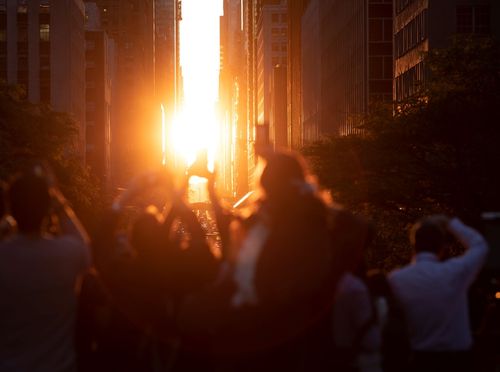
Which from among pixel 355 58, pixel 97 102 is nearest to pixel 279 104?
pixel 97 102

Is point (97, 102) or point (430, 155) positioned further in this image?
point (97, 102)

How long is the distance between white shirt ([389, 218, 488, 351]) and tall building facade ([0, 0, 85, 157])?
419 feet

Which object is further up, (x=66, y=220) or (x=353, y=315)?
(x=66, y=220)

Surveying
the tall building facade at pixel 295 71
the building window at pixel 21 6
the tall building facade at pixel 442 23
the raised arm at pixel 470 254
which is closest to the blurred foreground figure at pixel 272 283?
the raised arm at pixel 470 254

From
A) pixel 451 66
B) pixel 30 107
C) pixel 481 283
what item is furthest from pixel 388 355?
pixel 30 107

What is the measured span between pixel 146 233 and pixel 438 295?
1840 millimetres

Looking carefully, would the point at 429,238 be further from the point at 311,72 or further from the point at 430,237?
the point at 311,72

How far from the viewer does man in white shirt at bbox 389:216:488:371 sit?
689 centimetres

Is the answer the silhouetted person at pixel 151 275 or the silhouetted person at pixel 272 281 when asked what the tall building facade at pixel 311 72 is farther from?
the silhouetted person at pixel 272 281

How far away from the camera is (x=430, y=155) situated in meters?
42.5

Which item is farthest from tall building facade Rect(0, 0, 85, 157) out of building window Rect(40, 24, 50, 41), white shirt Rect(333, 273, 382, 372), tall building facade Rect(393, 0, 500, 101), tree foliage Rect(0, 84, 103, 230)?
white shirt Rect(333, 273, 382, 372)

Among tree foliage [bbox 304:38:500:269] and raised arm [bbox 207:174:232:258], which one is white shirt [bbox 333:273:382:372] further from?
tree foliage [bbox 304:38:500:269]

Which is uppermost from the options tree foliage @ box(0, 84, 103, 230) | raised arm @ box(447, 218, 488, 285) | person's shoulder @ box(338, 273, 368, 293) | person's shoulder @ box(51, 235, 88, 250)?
tree foliage @ box(0, 84, 103, 230)

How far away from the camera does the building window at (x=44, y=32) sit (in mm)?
134625
